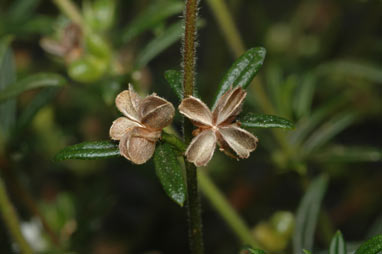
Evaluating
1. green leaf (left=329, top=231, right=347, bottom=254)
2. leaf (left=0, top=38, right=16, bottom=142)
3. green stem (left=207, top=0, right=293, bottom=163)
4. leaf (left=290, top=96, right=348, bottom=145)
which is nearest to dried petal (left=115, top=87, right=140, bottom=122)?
green leaf (left=329, top=231, right=347, bottom=254)

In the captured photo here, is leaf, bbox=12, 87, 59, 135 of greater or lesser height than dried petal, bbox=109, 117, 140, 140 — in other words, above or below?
above

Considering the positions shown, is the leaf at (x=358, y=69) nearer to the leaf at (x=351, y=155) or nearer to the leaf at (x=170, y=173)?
the leaf at (x=351, y=155)

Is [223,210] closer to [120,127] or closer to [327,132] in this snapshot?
[327,132]

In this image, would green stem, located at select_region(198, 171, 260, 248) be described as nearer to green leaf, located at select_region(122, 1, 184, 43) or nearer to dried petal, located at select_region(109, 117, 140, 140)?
green leaf, located at select_region(122, 1, 184, 43)

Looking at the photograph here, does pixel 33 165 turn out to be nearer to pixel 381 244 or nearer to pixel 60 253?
pixel 60 253

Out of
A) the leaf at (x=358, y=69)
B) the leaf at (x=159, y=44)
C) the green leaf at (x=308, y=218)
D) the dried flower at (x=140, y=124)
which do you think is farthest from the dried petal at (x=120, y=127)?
the leaf at (x=358, y=69)

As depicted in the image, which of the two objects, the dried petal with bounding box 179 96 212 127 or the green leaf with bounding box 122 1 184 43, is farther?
the green leaf with bounding box 122 1 184 43
